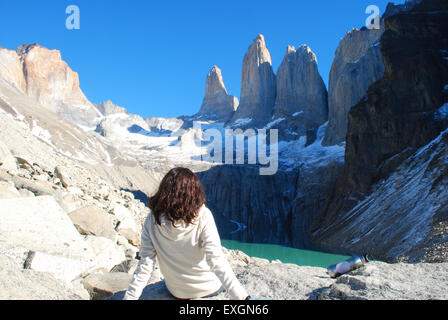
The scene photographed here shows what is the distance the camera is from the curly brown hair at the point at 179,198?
307 cm

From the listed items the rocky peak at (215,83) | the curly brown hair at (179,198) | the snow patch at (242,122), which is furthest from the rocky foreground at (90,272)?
the rocky peak at (215,83)

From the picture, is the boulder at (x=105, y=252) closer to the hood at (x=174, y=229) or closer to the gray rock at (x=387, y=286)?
the hood at (x=174, y=229)

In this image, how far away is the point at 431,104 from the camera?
36.8 m

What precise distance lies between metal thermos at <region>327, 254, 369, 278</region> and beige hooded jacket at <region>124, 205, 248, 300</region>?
277cm

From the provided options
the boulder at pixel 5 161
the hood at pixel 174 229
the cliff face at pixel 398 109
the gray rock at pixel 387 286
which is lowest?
the gray rock at pixel 387 286

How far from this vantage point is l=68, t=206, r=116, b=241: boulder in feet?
27.3

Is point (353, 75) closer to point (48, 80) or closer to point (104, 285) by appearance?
point (104, 285)

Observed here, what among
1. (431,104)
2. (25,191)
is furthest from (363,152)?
(25,191)

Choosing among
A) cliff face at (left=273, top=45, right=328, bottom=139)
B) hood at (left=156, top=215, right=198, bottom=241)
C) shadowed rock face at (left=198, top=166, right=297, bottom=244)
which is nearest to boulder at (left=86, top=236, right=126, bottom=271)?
hood at (left=156, top=215, right=198, bottom=241)

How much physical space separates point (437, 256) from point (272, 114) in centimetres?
8558

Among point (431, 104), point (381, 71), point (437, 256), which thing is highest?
point (381, 71)

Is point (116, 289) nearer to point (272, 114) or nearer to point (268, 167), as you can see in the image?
point (268, 167)

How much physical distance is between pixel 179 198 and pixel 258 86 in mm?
104234

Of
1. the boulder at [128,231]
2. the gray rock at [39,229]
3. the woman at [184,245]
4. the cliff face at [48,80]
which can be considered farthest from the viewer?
the cliff face at [48,80]
